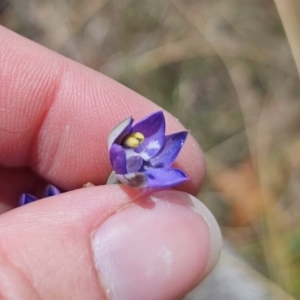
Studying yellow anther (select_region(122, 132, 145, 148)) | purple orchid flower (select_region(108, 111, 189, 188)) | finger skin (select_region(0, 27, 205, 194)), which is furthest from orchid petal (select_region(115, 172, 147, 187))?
finger skin (select_region(0, 27, 205, 194))

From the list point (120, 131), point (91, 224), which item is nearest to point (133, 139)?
point (120, 131)

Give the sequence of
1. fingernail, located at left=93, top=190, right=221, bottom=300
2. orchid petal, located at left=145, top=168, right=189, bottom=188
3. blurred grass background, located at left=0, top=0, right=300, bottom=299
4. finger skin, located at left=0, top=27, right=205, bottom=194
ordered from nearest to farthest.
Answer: orchid petal, located at left=145, top=168, right=189, bottom=188, fingernail, located at left=93, top=190, right=221, bottom=300, finger skin, located at left=0, top=27, right=205, bottom=194, blurred grass background, located at left=0, top=0, right=300, bottom=299

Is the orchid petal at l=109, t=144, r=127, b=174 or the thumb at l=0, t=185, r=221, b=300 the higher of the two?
the orchid petal at l=109, t=144, r=127, b=174

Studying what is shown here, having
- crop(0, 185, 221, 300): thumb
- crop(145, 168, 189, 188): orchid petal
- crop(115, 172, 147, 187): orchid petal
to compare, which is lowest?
crop(0, 185, 221, 300): thumb

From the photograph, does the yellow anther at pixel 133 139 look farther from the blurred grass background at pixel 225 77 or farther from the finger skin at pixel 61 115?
the blurred grass background at pixel 225 77

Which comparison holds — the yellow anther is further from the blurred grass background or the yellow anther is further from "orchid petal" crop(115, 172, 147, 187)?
the blurred grass background
